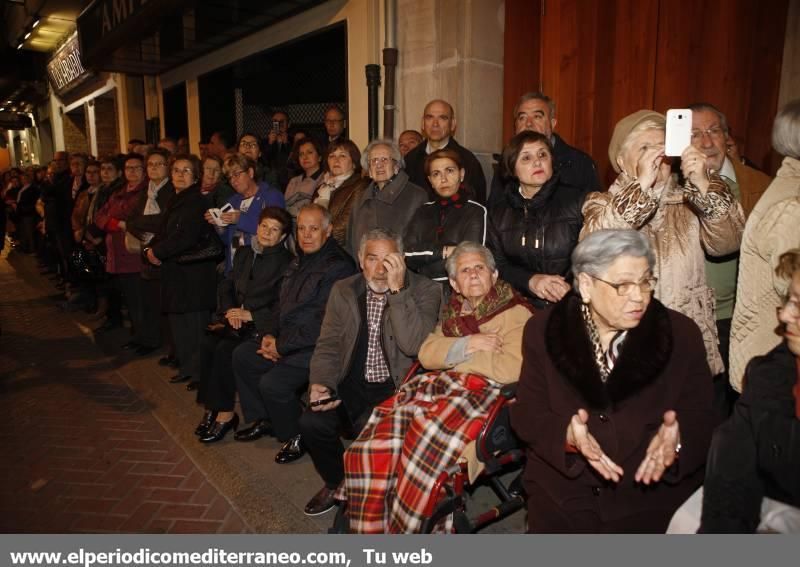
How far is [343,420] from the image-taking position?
354 centimetres

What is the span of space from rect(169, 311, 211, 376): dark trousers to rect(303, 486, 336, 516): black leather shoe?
274 centimetres

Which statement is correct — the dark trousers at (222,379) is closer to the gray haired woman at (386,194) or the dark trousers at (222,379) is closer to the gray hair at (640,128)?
the gray haired woman at (386,194)

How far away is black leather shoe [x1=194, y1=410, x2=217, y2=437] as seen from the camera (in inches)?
175

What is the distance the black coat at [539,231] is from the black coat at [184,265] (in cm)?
336

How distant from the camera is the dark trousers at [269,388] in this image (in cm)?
398

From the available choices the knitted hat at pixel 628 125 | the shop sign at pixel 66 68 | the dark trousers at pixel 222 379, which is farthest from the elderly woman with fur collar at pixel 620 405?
the shop sign at pixel 66 68

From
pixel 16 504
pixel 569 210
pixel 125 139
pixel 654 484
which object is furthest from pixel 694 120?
pixel 125 139

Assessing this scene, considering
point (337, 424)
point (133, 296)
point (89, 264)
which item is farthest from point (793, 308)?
point (89, 264)

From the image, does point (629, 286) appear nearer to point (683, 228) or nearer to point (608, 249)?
point (608, 249)

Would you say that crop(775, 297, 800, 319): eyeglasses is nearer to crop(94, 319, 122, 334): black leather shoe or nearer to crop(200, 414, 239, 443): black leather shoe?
crop(200, 414, 239, 443): black leather shoe

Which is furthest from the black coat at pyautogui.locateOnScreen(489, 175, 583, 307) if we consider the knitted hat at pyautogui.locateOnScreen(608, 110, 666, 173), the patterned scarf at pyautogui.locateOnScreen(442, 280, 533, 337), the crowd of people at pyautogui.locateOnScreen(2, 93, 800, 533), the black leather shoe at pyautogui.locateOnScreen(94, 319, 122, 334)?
the black leather shoe at pyautogui.locateOnScreen(94, 319, 122, 334)

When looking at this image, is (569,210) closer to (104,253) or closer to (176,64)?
(104,253)

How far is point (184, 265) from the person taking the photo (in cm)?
550

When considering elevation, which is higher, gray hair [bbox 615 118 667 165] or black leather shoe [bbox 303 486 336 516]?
gray hair [bbox 615 118 667 165]
